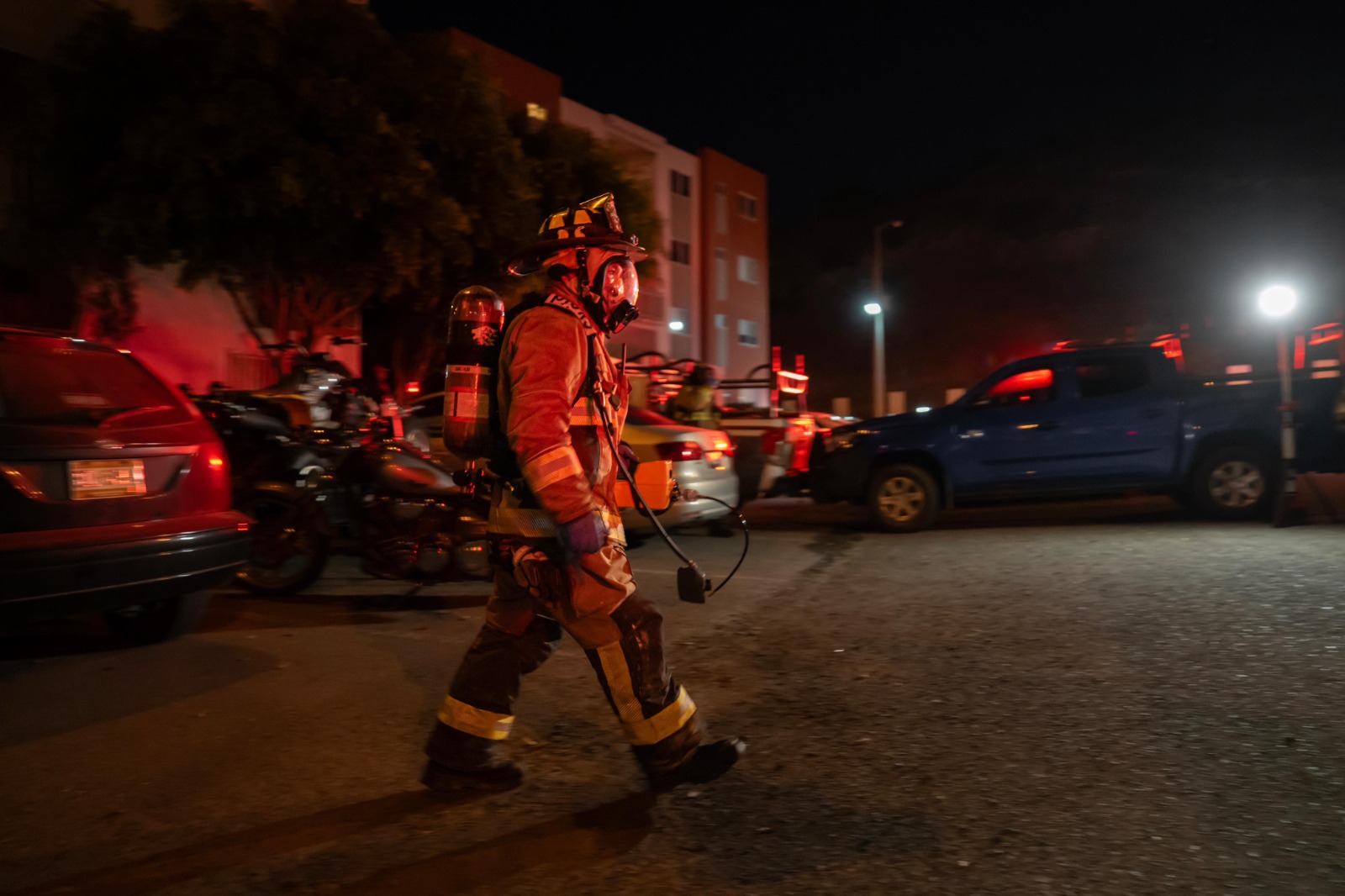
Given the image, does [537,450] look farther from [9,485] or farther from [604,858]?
[9,485]

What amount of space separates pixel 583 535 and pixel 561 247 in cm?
99

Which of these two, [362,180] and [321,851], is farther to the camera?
[362,180]

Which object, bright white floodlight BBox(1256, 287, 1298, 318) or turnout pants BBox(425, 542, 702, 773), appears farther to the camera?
bright white floodlight BBox(1256, 287, 1298, 318)

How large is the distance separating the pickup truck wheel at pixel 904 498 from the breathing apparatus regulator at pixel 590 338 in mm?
7208

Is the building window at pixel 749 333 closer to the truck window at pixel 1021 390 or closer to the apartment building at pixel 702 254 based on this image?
the apartment building at pixel 702 254

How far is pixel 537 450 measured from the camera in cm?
313

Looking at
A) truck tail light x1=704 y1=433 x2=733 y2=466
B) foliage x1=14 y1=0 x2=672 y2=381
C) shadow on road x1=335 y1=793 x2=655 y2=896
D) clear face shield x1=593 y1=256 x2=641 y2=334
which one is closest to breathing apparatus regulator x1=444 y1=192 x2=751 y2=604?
clear face shield x1=593 y1=256 x2=641 y2=334

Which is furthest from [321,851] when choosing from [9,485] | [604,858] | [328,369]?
[328,369]

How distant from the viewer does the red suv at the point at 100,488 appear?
448cm

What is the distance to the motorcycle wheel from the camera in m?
7.04

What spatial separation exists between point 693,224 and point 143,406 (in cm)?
3492

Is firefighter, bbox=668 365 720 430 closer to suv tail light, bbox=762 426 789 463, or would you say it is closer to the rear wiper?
suv tail light, bbox=762 426 789 463

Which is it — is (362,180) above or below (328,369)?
above

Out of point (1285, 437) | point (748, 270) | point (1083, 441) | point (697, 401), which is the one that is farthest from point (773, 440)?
point (748, 270)
